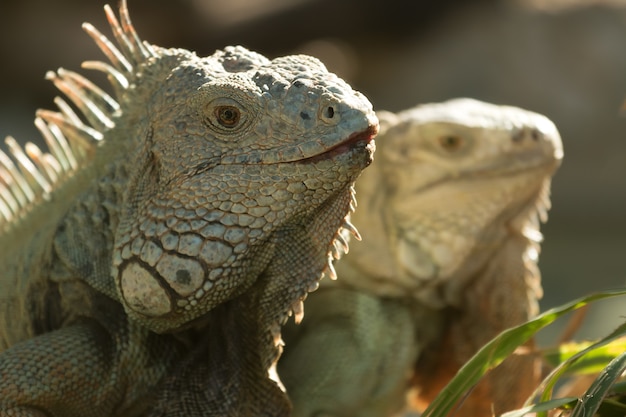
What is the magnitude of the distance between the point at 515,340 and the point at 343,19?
9.04m

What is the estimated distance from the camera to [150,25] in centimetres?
1188

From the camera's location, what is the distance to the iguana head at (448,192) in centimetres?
428

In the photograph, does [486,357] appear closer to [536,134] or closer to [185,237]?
[185,237]

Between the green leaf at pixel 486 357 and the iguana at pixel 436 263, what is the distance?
1.42 metres

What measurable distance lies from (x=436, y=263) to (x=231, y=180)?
1903 millimetres

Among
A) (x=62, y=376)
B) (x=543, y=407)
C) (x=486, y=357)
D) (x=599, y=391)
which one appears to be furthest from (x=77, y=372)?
(x=599, y=391)

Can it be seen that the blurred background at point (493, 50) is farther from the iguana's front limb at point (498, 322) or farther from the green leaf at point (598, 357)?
the green leaf at point (598, 357)

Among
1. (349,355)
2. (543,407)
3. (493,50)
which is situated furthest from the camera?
(493,50)

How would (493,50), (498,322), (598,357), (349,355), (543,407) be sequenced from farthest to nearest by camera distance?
1. (493,50)
2. (498,322)
3. (349,355)
4. (598,357)
5. (543,407)

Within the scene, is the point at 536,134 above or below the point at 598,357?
above

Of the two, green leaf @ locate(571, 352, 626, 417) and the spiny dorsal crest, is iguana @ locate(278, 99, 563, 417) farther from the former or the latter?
green leaf @ locate(571, 352, 626, 417)

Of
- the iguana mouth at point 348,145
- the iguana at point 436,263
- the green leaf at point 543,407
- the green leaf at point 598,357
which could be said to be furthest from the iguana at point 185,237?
the iguana at point 436,263

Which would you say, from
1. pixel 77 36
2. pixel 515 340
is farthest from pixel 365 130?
pixel 77 36

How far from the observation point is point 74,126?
10.6 feet
